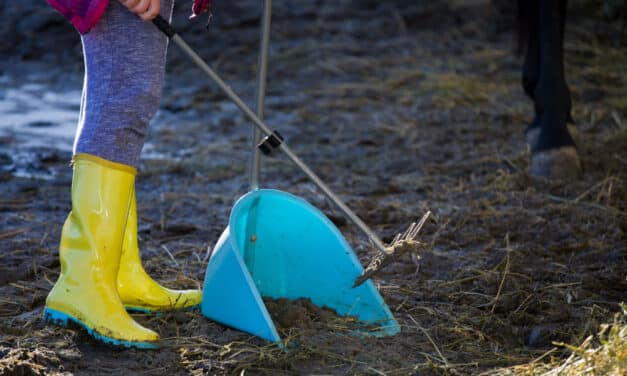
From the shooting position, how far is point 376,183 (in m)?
3.33

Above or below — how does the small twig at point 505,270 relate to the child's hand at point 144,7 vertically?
below

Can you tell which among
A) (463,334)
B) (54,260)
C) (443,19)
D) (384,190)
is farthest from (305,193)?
(443,19)

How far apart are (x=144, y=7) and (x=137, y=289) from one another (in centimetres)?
62

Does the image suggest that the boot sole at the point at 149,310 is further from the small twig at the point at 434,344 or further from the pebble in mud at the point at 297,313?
the small twig at the point at 434,344

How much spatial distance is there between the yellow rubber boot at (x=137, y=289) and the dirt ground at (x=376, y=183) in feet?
0.18

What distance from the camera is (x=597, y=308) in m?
2.09

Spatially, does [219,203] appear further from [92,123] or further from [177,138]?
[92,123]

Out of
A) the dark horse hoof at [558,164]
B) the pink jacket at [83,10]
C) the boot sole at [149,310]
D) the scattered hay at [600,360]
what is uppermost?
the pink jacket at [83,10]

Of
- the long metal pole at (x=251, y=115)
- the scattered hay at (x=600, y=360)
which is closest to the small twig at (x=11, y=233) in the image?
the long metal pole at (x=251, y=115)

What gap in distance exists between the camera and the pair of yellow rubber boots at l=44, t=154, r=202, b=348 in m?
1.88

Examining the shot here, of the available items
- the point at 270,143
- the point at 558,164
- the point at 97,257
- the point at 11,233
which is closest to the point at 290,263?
the point at 270,143

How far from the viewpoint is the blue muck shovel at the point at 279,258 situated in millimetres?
1935

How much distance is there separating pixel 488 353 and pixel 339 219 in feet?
3.52

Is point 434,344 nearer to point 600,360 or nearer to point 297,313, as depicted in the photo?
point 297,313
